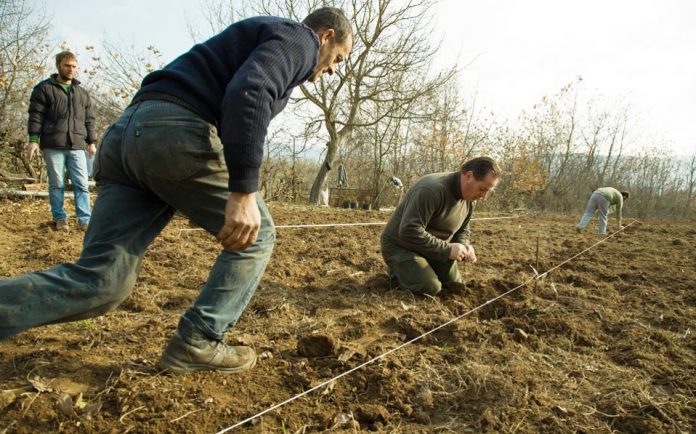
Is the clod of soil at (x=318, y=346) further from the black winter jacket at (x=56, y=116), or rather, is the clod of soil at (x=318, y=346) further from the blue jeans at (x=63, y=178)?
the black winter jacket at (x=56, y=116)

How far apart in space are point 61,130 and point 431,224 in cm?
402

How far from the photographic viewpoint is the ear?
199 cm

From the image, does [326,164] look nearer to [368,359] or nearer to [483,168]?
[483,168]

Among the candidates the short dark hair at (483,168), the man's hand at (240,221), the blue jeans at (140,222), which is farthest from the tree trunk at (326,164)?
the man's hand at (240,221)

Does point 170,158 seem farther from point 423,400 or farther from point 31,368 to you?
point 423,400

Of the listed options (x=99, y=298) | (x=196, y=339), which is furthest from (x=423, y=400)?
(x=99, y=298)

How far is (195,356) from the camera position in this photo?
1874mm

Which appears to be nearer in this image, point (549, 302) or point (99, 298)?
point (99, 298)

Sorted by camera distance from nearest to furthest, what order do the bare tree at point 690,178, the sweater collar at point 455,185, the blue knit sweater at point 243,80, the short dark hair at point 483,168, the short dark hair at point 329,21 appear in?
the blue knit sweater at point 243,80 < the short dark hair at point 329,21 < the short dark hair at point 483,168 < the sweater collar at point 455,185 < the bare tree at point 690,178

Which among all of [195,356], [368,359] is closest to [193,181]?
[195,356]

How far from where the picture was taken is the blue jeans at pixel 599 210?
1009 centimetres

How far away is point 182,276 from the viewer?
3.86 meters

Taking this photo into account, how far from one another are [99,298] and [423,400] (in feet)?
4.63

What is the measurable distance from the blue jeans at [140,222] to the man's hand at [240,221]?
13cm
